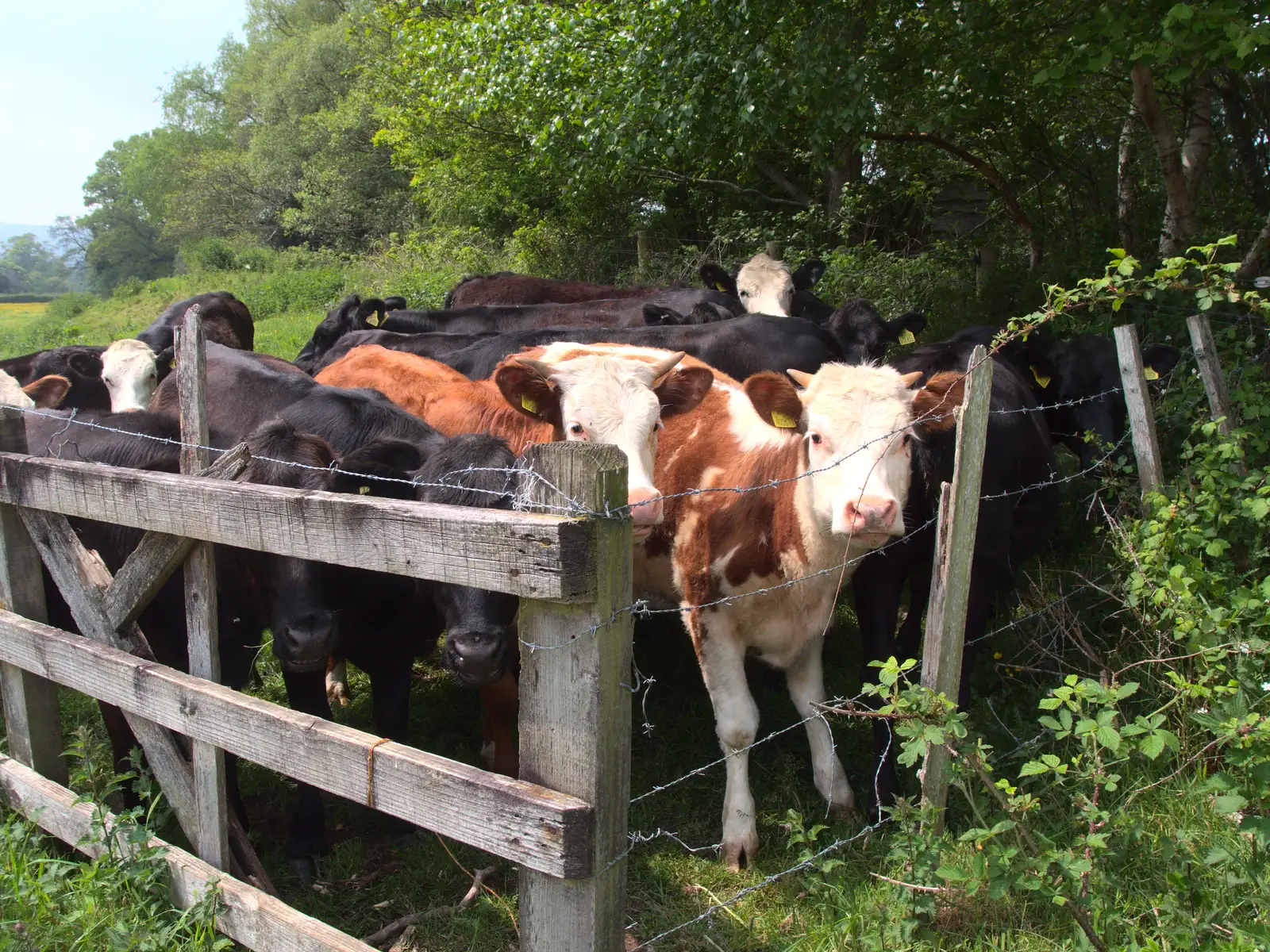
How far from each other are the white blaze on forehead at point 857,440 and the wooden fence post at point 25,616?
2.95 metres

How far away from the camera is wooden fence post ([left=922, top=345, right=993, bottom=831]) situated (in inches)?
119

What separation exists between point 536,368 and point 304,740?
2.02 metres

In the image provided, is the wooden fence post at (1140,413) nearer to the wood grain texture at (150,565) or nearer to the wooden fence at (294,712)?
the wooden fence at (294,712)

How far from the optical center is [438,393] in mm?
5633

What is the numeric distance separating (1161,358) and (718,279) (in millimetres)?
5805

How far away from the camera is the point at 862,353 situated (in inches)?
297

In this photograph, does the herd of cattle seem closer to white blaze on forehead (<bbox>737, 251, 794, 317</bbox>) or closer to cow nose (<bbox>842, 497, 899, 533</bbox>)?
cow nose (<bbox>842, 497, 899, 533</bbox>)

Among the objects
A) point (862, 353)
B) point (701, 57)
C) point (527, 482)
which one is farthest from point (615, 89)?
point (527, 482)

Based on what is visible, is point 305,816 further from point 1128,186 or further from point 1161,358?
point 1128,186

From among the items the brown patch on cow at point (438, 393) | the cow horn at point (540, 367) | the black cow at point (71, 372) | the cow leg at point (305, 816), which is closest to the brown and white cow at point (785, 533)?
the cow horn at point (540, 367)

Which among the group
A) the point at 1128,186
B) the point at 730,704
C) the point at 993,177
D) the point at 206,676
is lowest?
the point at 730,704

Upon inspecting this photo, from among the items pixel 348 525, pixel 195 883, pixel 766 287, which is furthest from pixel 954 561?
pixel 766 287

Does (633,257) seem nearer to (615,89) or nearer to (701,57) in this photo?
(615,89)

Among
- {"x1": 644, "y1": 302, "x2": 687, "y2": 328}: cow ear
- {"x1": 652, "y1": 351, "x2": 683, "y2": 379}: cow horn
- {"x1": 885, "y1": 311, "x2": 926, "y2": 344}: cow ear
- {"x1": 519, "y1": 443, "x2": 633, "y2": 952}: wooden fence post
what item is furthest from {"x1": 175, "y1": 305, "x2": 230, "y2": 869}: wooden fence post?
{"x1": 644, "y1": 302, "x2": 687, "y2": 328}: cow ear
